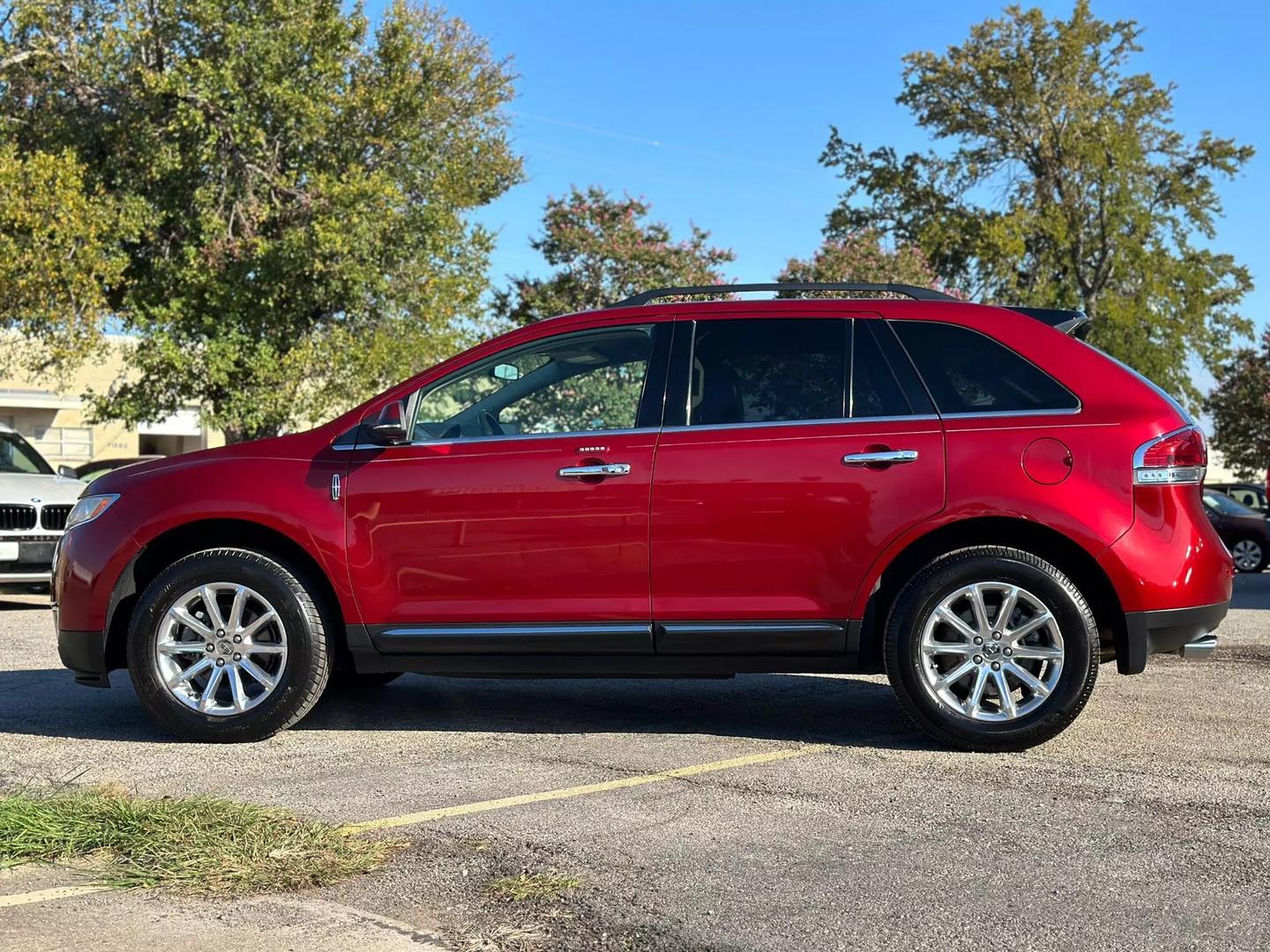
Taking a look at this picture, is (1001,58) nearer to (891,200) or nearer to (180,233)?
(891,200)

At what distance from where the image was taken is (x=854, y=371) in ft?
19.3

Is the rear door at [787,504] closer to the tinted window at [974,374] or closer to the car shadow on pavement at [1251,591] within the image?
the tinted window at [974,374]

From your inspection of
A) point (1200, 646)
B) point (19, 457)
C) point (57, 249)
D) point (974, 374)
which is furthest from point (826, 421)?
point (57, 249)

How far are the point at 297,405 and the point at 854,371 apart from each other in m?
16.3

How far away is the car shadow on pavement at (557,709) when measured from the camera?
623cm

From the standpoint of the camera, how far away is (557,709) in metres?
6.84

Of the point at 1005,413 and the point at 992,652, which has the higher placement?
the point at 1005,413

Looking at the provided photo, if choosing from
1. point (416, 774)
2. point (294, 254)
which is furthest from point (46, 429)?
point (416, 774)

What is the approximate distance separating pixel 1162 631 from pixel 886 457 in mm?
1284

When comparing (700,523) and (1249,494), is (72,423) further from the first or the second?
(700,523)

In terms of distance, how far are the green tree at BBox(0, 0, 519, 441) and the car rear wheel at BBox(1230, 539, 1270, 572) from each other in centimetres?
1358

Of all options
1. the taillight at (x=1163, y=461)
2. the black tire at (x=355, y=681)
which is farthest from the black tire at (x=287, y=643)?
the taillight at (x=1163, y=461)

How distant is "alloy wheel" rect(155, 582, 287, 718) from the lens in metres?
5.99

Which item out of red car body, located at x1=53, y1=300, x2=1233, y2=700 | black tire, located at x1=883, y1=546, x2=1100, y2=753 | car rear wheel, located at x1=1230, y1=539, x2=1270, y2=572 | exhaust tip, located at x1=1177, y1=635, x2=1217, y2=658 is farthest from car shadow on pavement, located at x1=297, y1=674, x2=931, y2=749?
car rear wheel, located at x1=1230, y1=539, x2=1270, y2=572
